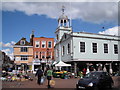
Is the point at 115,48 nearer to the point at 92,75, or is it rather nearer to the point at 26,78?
Result: the point at 26,78

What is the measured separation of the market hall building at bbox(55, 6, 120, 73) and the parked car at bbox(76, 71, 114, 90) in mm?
13884

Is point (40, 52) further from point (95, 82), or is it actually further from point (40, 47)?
point (95, 82)

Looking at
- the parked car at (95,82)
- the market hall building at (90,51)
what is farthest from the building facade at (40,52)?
the parked car at (95,82)

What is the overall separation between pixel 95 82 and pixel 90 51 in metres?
16.6

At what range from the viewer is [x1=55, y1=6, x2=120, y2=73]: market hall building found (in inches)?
1080

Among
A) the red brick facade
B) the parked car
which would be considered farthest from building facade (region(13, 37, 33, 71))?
the parked car

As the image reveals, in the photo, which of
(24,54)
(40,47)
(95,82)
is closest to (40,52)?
(40,47)

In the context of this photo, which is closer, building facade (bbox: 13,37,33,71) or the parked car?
the parked car

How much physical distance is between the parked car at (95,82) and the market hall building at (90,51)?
13.9 metres

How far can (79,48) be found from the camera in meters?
27.5

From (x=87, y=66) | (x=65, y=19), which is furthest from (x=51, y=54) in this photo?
(x=87, y=66)

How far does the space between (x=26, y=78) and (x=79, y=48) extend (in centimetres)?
988

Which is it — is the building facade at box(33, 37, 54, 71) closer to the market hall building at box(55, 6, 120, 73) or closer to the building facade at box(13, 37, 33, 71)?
the building facade at box(13, 37, 33, 71)

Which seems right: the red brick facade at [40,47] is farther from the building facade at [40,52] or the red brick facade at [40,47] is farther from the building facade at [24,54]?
the building facade at [24,54]
